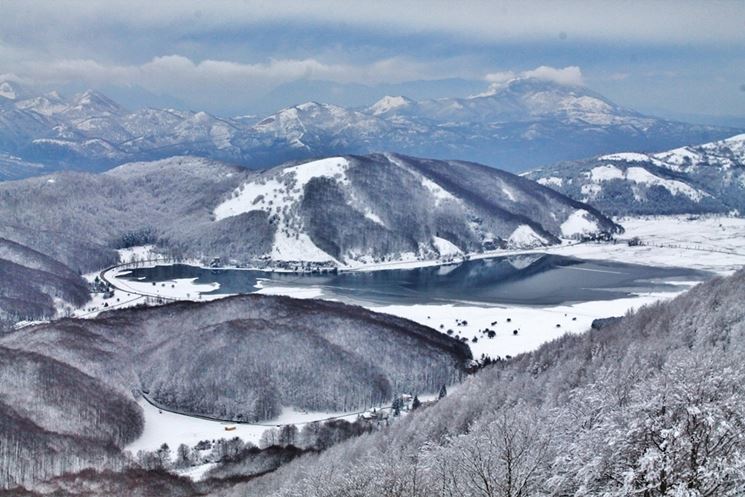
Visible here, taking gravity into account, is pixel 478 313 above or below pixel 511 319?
above

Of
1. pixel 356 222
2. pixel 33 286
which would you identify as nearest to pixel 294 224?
pixel 356 222

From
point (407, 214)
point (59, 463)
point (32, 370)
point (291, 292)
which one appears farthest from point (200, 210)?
point (59, 463)

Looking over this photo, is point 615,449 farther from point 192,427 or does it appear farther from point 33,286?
point 33,286

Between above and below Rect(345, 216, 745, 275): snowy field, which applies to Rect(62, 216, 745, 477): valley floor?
below

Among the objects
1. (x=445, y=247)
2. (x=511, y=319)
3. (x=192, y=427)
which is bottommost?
(x=192, y=427)

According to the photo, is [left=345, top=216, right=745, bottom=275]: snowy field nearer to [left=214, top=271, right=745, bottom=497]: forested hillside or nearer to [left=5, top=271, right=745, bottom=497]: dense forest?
[left=5, top=271, right=745, bottom=497]: dense forest

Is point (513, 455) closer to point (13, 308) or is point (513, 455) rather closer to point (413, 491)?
point (413, 491)

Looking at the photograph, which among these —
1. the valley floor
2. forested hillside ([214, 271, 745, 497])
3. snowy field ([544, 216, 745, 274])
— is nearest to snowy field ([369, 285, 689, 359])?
the valley floor

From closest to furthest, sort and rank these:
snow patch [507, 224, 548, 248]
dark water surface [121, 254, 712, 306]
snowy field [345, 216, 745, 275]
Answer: dark water surface [121, 254, 712, 306] < snowy field [345, 216, 745, 275] < snow patch [507, 224, 548, 248]

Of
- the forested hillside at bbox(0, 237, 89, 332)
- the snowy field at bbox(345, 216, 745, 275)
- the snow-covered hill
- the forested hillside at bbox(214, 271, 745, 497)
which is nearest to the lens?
the forested hillside at bbox(214, 271, 745, 497)

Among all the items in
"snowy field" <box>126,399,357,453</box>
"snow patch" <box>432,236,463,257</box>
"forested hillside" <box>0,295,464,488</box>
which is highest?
"snow patch" <box>432,236,463,257</box>
